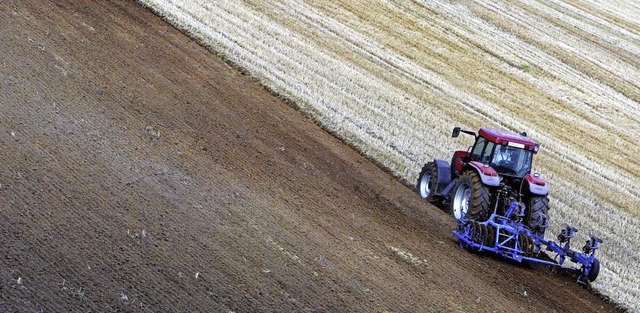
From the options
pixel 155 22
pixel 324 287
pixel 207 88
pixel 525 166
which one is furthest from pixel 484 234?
pixel 155 22

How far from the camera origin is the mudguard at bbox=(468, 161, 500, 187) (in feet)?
43.8

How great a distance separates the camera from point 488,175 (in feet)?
44.4

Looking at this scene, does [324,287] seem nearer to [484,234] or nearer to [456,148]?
[484,234]

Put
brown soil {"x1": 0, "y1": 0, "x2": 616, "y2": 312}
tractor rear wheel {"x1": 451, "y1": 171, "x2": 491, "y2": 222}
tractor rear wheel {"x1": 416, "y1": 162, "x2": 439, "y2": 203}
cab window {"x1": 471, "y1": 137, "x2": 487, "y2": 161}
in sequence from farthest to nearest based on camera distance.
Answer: tractor rear wheel {"x1": 416, "y1": 162, "x2": 439, "y2": 203}
cab window {"x1": 471, "y1": 137, "x2": 487, "y2": 161}
tractor rear wheel {"x1": 451, "y1": 171, "x2": 491, "y2": 222}
brown soil {"x1": 0, "y1": 0, "x2": 616, "y2": 312}

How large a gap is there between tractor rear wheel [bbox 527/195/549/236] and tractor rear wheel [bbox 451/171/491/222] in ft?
2.06

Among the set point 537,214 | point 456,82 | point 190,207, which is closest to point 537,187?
point 537,214

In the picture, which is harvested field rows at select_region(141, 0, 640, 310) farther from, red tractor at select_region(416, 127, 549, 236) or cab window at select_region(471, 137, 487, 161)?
cab window at select_region(471, 137, 487, 161)

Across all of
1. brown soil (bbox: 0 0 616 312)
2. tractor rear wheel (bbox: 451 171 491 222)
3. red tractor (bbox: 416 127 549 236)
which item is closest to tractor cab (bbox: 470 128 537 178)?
red tractor (bbox: 416 127 549 236)

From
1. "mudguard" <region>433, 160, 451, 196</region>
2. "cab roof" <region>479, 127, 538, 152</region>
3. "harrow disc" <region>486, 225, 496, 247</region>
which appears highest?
"cab roof" <region>479, 127, 538, 152</region>

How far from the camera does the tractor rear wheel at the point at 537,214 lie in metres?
13.3

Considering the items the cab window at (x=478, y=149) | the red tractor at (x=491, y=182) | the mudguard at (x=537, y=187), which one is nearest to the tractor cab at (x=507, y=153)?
the red tractor at (x=491, y=182)

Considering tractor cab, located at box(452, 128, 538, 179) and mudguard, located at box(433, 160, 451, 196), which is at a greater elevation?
tractor cab, located at box(452, 128, 538, 179)

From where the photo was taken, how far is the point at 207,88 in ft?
56.6

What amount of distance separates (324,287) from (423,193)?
5.32 metres
